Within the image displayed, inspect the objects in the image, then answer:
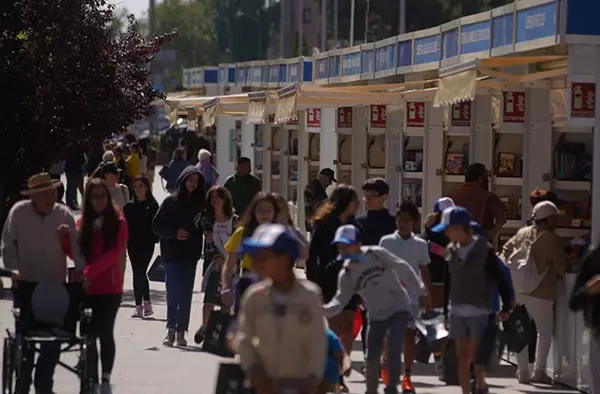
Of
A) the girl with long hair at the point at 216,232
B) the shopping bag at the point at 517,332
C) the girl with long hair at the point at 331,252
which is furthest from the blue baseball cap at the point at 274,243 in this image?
the girl with long hair at the point at 216,232

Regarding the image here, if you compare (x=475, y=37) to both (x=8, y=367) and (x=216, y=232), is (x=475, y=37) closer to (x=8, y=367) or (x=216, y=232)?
(x=216, y=232)

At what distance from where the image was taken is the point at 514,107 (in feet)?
53.7

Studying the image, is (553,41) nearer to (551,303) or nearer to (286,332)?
(551,303)

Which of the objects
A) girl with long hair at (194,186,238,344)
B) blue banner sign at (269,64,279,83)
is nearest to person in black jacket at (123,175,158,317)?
girl with long hair at (194,186,238,344)

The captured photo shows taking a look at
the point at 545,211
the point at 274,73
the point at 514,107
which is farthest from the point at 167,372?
the point at 274,73

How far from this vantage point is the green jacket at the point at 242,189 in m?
20.5

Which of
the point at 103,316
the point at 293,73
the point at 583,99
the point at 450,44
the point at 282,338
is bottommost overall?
the point at 103,316

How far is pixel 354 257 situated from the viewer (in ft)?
35.0

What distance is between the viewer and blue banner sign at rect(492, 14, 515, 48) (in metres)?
15.0

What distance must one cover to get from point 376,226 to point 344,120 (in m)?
11.5

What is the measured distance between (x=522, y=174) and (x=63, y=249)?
286 inches

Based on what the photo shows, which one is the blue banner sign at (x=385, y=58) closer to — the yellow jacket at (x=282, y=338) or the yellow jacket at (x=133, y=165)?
the yellow jacket at (x=133, y=165)

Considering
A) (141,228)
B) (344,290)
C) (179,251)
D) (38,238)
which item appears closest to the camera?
(38,238)

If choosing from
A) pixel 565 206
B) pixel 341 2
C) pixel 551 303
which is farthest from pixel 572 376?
pixel 341 2
